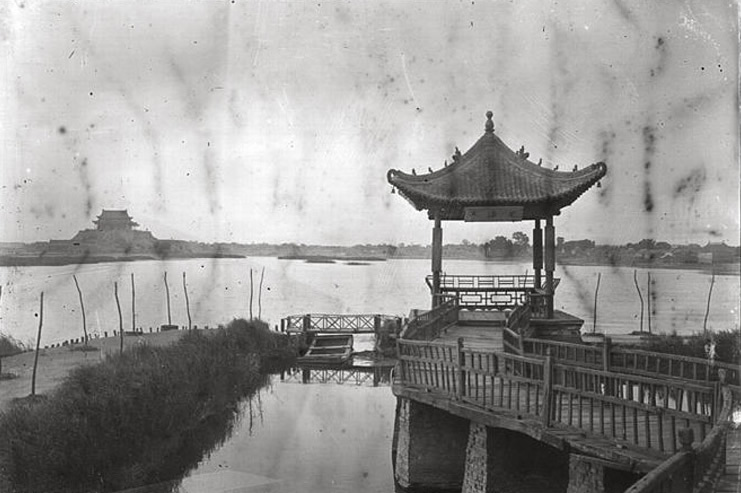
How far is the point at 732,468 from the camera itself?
19.6 feet

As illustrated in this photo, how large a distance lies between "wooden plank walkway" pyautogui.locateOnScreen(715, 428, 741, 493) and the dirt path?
13334 millimetres

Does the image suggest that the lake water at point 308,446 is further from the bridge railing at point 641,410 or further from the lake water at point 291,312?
the bridge railing at point 641,410

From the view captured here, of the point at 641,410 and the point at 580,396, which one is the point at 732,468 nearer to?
the point at 641,410

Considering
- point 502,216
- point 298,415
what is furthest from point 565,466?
point 298,415

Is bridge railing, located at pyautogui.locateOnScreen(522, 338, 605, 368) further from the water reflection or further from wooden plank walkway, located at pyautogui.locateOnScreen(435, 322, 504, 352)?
the water reflection

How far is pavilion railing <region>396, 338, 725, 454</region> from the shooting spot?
696 centimetres

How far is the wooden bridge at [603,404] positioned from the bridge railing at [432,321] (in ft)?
0.21

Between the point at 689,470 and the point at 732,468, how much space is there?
1.56 metres

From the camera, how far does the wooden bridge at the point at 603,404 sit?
528 centimetres

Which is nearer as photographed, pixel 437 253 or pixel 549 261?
pixel 549 261

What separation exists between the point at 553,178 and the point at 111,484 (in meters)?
13.3

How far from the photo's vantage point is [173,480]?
15.3m

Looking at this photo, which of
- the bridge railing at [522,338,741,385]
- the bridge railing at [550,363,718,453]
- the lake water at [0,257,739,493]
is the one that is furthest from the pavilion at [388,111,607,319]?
the bridge railing at [550,363,718,453]

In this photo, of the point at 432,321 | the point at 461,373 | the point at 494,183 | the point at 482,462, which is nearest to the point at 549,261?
the point at 494,183
